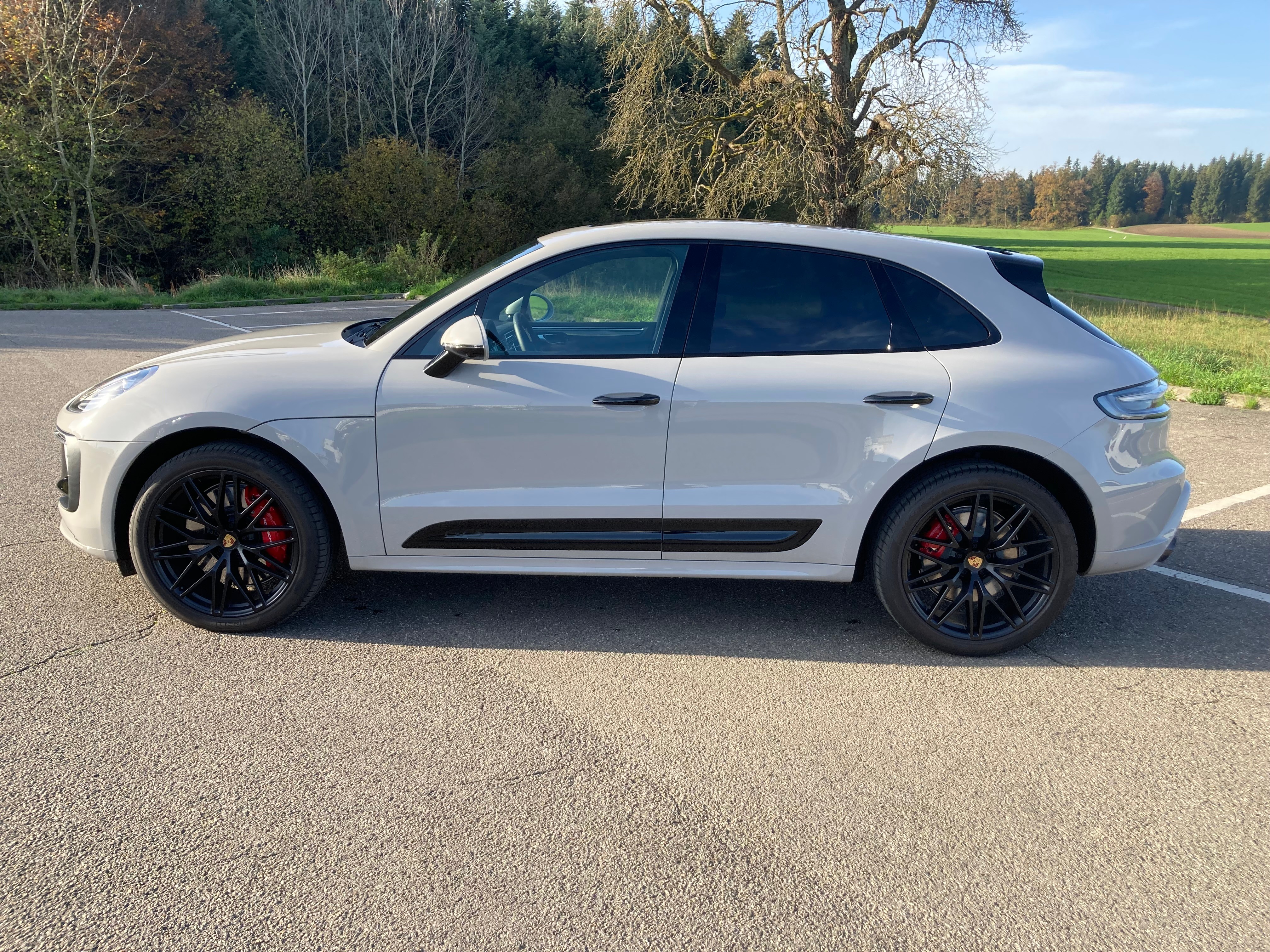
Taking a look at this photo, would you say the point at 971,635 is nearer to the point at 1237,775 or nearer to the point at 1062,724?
the point at 1062,724

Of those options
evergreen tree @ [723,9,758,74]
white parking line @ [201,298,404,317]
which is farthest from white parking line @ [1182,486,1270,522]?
evergreen tree @ [723,9,758,74]

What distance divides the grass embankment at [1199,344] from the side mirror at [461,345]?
27.5ft

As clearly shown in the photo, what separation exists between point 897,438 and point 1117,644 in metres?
1.42

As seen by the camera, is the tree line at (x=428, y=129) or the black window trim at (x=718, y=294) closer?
the black window trim at (x=718, y=294)

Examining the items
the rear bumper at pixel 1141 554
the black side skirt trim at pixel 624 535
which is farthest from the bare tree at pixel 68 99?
the rear bumper at pixel 1141 554

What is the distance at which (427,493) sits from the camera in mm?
4004

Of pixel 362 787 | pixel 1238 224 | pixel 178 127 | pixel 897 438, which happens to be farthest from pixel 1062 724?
pixel 1238 224

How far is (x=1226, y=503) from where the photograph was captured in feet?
21.0

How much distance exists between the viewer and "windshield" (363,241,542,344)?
4168 millimetres

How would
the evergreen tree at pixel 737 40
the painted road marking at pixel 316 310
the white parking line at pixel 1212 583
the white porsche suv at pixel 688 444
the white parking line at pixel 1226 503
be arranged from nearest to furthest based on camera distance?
the white porsche suv at pixel 688 444 < the white parking line at pixel 1212 583 < the white parking line at pixel 1226 503 < the painted road marking at pixel 316 310 < the evergreen tree at pixel 737 40

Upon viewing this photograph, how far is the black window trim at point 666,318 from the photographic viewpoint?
398cm

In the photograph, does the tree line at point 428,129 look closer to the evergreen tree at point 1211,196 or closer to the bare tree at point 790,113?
the bare tree at point 790,113

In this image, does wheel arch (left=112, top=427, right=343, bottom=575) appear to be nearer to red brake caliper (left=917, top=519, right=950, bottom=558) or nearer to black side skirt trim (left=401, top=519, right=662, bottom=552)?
black side skirt trim (left=401, top=519, right=662, bottom=552)

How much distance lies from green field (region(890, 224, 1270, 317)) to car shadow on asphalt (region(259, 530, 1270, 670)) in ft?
68.2
